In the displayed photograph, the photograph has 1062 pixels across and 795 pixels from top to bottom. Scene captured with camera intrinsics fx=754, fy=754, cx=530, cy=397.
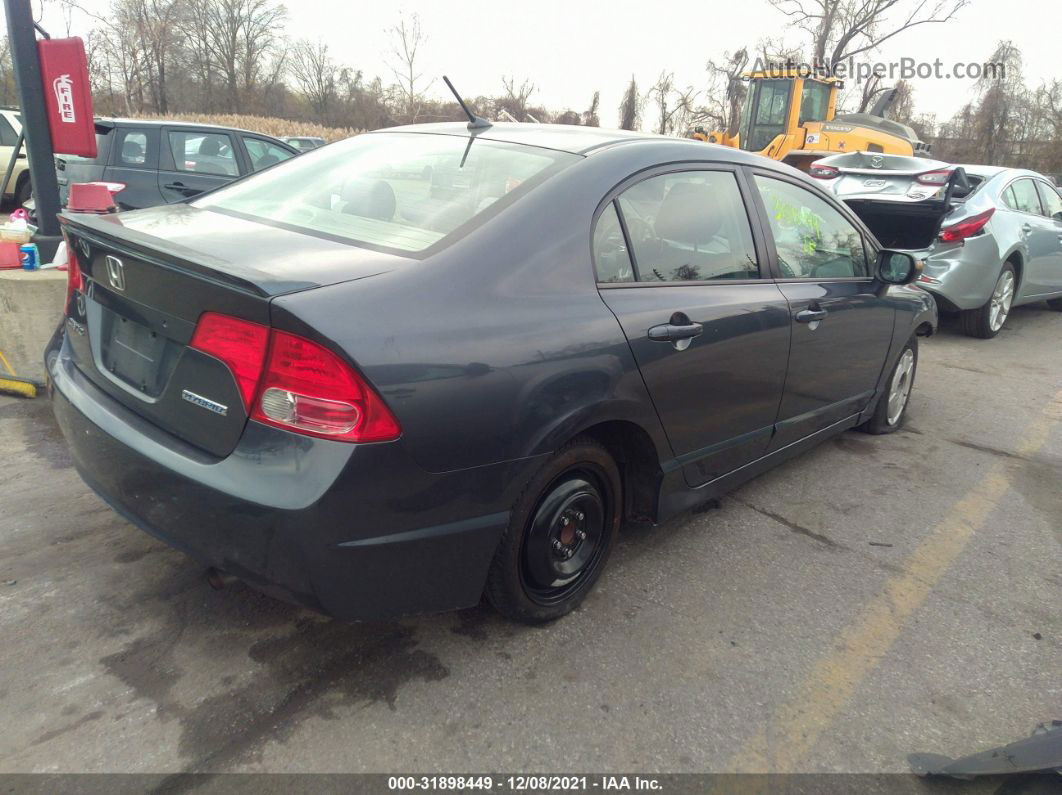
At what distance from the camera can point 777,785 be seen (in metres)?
2.02

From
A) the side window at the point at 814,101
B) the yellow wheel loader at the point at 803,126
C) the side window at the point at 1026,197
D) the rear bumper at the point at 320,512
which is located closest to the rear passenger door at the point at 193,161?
the rear bumper at the point at 320,512

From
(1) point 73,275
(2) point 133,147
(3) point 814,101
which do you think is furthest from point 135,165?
(3) point 814,101

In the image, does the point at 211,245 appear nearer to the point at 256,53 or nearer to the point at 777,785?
the point at 777,785

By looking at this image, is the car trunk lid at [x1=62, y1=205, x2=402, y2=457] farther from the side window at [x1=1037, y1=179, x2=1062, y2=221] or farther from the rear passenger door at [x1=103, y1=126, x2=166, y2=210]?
the side window at [x1=1037, y1=179, x2=1062, y2=221]

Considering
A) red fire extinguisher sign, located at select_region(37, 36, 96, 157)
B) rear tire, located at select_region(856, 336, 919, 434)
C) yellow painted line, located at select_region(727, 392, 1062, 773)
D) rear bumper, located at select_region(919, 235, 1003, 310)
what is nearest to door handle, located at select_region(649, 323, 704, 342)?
yellow painted line, located at select_region(727, 392, 1062, 773)

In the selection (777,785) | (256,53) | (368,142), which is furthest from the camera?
(256,53)

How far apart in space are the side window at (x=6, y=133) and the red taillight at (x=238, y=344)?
12.9 m

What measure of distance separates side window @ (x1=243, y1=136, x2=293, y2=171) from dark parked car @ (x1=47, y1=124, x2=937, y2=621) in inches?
253

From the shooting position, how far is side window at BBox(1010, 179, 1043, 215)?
25.1ft

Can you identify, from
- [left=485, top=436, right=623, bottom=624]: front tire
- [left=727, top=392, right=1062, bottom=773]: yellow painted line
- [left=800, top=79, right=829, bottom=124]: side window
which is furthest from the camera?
[left=800, top=79, right=829, bottom=124]: side window

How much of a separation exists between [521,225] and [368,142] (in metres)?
1.22

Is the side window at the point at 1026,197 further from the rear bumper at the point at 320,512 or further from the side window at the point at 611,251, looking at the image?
the rear bumper at the point at 320,512

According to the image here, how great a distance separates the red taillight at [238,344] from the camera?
1.89 m

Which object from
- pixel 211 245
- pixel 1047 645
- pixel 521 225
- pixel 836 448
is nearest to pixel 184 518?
pixel 211 245
